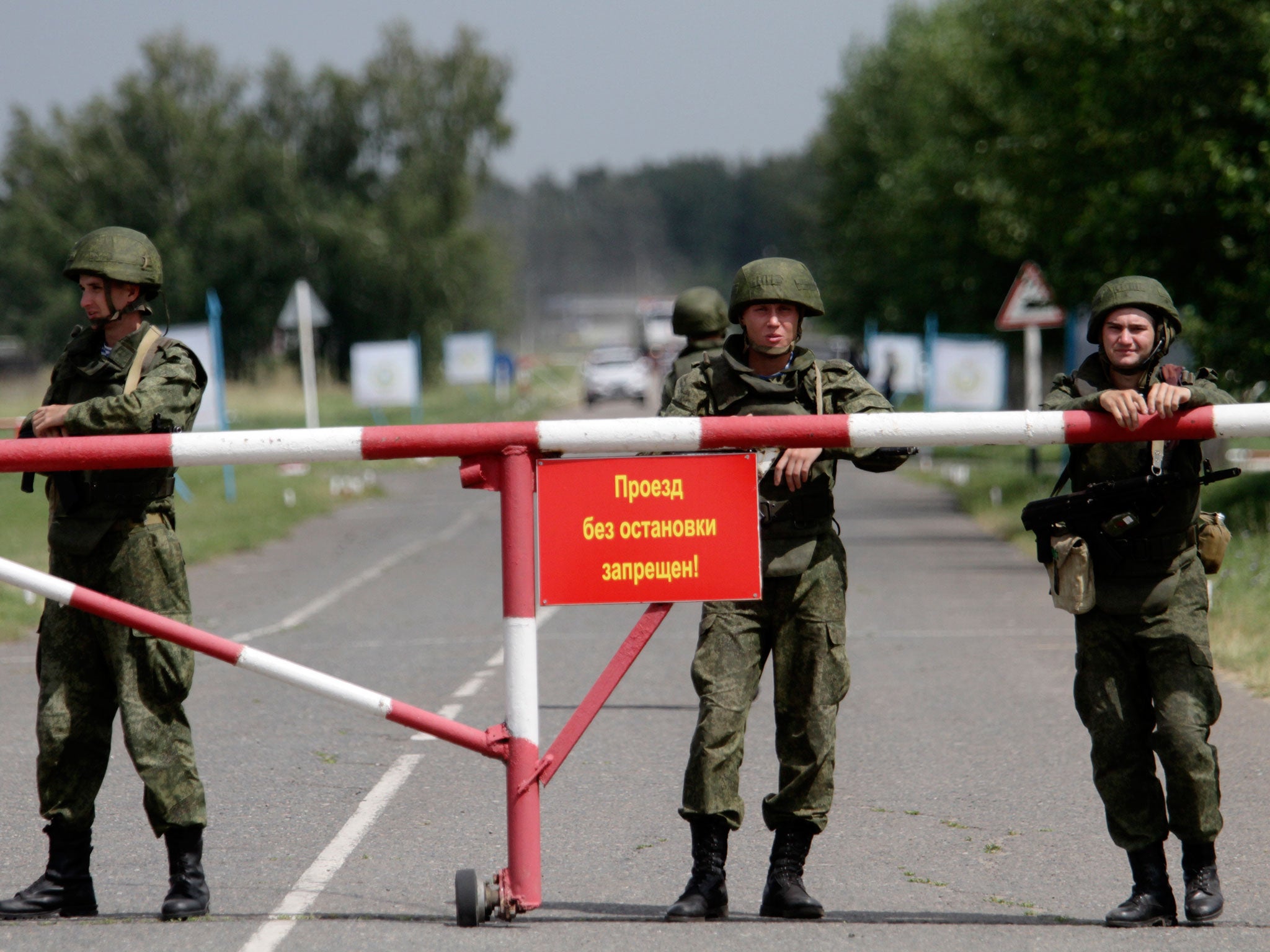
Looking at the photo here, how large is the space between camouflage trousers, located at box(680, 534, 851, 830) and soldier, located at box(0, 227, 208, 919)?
1488 mm

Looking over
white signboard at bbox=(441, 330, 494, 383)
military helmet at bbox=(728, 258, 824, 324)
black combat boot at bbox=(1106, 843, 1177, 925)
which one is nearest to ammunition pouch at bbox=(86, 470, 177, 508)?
military helmet at bbox=(728, 258, 824, 324)

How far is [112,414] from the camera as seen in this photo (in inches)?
188

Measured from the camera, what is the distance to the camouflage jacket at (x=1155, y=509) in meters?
4.80

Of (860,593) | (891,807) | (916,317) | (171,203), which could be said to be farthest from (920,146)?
(891,807)

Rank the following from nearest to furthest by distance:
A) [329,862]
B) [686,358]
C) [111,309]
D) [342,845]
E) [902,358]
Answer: [111,309] < [329,862] < [342,845] < [686,358] < [902,358]

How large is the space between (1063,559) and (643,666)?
546cm

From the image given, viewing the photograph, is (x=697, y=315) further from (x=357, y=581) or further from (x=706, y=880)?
(x=357, y=581)

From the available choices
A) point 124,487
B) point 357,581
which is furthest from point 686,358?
point 357,581

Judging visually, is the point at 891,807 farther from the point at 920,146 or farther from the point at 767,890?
the point at 920,146

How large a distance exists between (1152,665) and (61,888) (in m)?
3.22

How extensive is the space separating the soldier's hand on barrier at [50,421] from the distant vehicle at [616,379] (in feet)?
170

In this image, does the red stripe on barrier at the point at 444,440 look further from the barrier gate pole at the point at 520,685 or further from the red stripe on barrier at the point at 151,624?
the red stripe on barrier at the point at 151,624

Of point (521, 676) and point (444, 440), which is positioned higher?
point (444, 440)

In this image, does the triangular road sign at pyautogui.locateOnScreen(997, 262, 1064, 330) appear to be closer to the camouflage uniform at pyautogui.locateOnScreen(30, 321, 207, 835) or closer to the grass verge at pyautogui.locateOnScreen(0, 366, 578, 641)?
the grass verge at pyautogui.locateOnScreen(0, 366, 578, 641)
